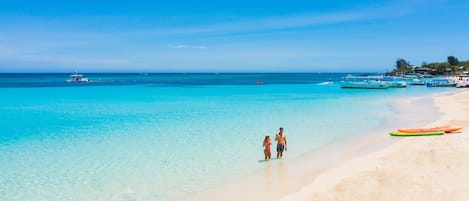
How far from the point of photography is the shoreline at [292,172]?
432 inches

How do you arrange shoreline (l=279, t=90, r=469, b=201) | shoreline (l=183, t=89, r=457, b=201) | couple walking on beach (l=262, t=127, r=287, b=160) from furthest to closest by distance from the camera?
couple walking on beach (l=262, t=127, r=287, b=160) → shoreline (l=183, t=89, r=457, b=201) → shoreline (l=279, t=90, r=469, b=201)

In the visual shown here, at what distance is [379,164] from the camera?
44.1 feet

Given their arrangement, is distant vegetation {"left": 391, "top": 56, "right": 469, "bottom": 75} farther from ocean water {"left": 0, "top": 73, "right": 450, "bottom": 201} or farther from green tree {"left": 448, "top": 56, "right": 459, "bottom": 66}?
ocean water {"left": 0, "top": 73, "right": 450, "bottom": 201}

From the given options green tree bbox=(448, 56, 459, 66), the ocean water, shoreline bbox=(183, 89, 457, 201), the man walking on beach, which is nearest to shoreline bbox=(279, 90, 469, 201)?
shoreline bbox=(183, 89, 457, 201)

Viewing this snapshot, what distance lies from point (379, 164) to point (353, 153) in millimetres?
2496

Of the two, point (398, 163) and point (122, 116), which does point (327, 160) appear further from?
point (122, 116)

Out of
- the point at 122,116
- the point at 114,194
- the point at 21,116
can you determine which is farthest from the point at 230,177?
the point at 21,116

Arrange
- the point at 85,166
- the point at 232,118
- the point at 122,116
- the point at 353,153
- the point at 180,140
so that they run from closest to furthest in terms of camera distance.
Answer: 1. the point at 85,166
2. the point at 353,153
3. the point at 180,140
4. the point at 232,118
5. the point at 122,116

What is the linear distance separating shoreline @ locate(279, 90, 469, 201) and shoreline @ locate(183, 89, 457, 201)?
0.37m

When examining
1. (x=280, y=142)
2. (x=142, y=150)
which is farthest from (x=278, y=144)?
(x=142, y=150)

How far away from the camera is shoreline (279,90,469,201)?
10.1 m

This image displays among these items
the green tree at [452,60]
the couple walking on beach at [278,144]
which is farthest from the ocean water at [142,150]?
the green tree at [452,60]

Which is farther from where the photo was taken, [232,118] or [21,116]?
[21,116]

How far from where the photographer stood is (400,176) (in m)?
11.7
